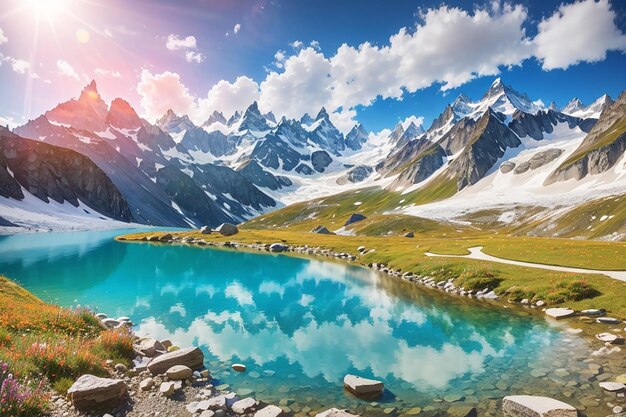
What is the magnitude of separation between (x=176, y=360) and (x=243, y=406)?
17.5 feet

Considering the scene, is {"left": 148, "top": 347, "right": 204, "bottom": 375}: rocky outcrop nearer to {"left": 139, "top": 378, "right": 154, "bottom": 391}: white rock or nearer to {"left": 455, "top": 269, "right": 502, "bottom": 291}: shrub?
{"left": 139, "top": 378, "right": 154, "bottom": 391}: white rock

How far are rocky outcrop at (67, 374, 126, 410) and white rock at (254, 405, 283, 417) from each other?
5260mm

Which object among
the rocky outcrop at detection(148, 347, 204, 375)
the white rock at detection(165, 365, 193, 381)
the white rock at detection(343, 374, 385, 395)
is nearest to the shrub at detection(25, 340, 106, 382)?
the rocky outcrop at detection(148, 347, 204, 375)

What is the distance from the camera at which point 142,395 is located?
15.6 m

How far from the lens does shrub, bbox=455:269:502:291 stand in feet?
131

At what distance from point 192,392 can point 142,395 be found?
2.08 m

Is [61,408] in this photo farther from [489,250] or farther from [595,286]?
[489,250]

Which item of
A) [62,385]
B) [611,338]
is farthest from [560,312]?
[62,385]

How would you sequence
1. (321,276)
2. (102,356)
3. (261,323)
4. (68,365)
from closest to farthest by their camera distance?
(68,365) < (102,356) < (261,323) < (321,276)

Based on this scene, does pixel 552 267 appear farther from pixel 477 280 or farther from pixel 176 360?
pixel 176 360

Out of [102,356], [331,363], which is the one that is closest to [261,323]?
[331,363]

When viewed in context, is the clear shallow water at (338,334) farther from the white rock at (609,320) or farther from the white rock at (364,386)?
the white rock at (609,320)

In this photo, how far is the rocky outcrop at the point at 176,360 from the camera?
59.5 ft

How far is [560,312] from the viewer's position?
29.4 m
